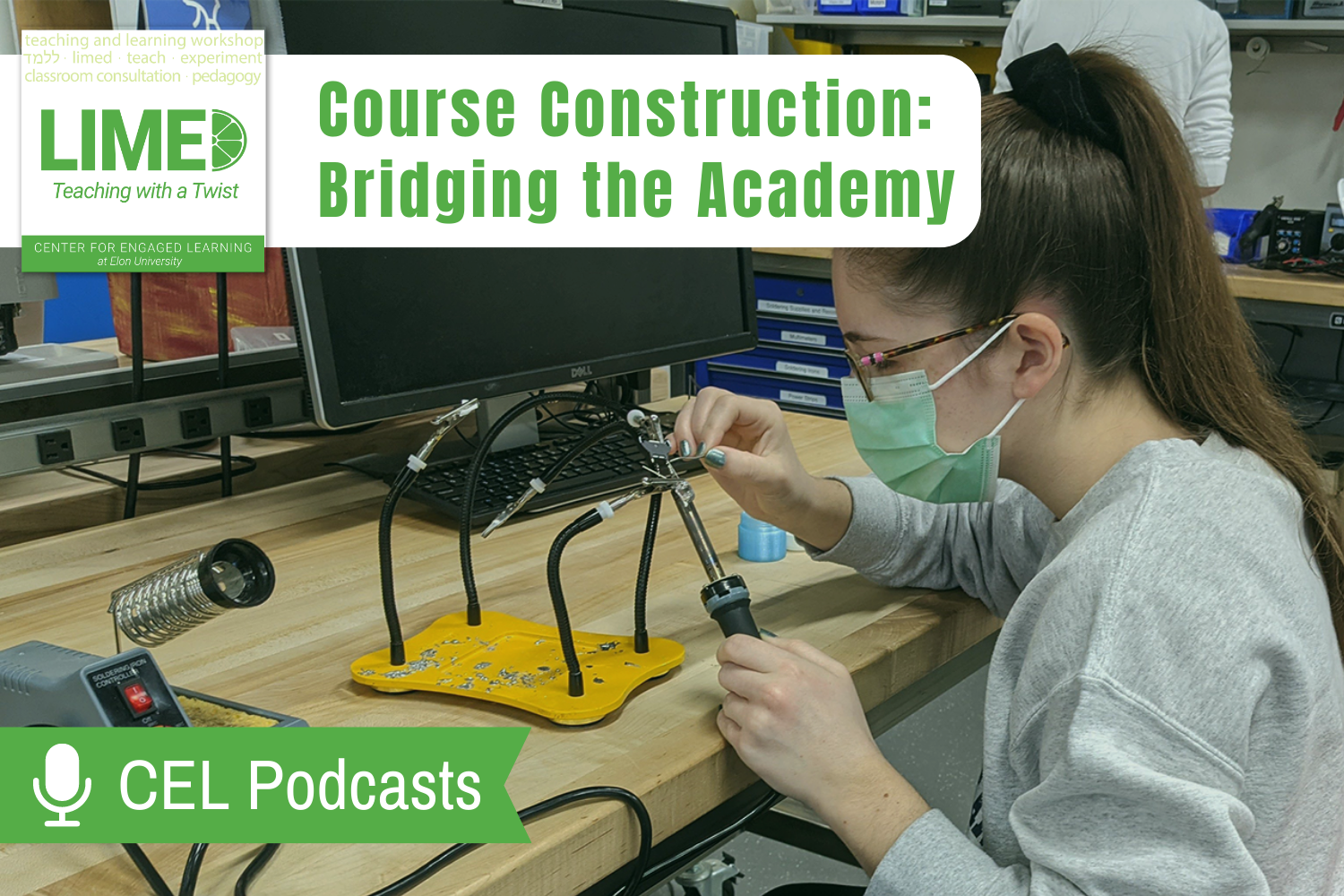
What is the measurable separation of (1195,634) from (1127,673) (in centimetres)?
5

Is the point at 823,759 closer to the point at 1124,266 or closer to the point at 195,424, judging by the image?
the point at 1124,266

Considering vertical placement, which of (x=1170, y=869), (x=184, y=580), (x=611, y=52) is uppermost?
(x=611, y=52)

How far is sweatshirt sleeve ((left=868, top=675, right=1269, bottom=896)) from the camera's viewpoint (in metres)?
0.61

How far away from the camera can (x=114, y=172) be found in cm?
115

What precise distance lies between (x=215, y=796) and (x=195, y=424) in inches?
26.8

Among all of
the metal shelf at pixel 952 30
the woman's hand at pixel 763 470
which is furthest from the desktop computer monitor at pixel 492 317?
the metal shelf at pixel 952 30

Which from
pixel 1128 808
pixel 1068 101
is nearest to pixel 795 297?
pixel 1068 101

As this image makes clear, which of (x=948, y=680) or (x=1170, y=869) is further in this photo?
(x=948, y=680)

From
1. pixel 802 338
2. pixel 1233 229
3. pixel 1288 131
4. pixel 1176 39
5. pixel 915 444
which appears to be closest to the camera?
pixel 915 444

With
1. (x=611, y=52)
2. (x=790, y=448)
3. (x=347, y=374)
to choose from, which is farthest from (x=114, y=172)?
(x=790, y=448)

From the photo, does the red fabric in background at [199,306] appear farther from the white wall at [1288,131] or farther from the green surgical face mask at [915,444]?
the white wall at [1288,131]

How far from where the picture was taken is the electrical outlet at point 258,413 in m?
1.30

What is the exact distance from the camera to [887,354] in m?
0.86

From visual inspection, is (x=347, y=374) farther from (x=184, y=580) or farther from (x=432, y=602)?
(x=184, y=580)
